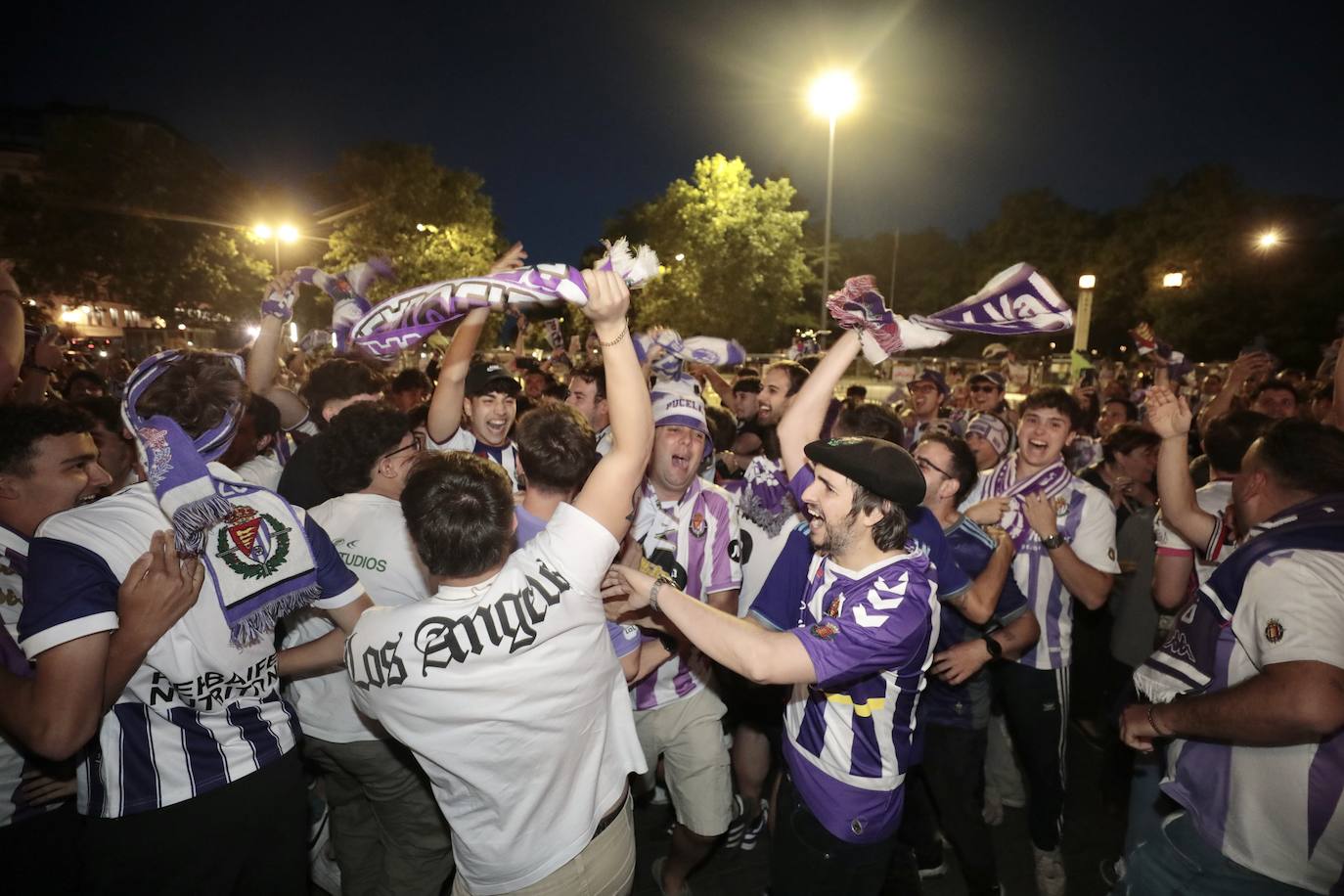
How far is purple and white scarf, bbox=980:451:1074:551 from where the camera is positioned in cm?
415

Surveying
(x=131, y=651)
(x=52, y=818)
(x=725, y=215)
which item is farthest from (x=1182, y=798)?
(x=725, y=215)

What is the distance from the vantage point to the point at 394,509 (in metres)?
3.13

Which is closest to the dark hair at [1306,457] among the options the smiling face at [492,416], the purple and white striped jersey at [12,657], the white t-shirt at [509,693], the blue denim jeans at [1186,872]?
the blue denim jeans at [1186,872]

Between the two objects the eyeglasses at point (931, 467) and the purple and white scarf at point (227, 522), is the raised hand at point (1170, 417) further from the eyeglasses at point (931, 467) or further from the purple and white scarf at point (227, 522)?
the purple and white scarf at point (227, 522)

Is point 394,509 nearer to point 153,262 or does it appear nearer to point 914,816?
point 914,816

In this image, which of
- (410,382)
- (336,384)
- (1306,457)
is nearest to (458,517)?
(1306,457)

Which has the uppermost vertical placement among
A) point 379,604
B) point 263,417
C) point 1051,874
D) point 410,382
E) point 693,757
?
point 410,382

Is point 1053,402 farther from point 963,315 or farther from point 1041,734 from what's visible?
point 1041,734

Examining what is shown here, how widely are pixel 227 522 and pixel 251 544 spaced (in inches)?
4.2

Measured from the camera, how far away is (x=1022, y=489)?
172 inches

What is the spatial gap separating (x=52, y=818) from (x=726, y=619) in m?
2.76

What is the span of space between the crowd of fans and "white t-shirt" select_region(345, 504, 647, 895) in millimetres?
11

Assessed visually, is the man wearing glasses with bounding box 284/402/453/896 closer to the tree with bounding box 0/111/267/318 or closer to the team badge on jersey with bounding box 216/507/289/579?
the team badge on jersey with bounding box 216/507/289/579

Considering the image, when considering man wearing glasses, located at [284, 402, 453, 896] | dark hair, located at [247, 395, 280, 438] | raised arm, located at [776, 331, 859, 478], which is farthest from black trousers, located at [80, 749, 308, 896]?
raised arm, located at [776, 331, 859, 478]
